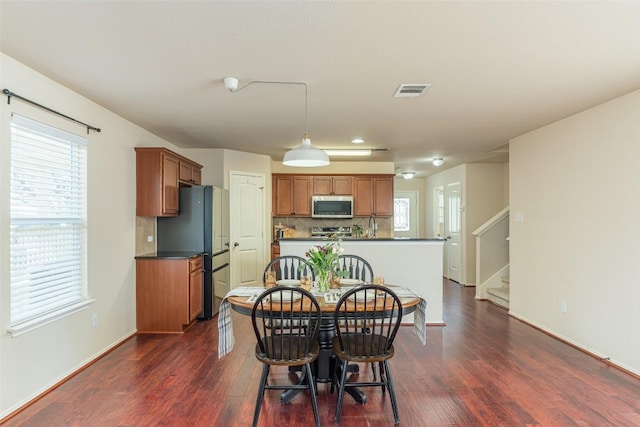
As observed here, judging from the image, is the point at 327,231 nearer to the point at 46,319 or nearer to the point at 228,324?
the point at 228,324

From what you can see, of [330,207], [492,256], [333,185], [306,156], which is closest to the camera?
[306,156]

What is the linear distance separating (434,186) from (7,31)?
8.27m

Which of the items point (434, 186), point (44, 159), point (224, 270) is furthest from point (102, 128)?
point (434, 186)

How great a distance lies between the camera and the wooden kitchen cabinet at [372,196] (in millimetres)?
6988

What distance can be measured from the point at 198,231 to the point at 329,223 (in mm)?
3101

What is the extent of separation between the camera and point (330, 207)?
6.87 m

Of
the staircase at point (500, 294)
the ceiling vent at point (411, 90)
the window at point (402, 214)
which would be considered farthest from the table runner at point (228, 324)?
the window at point (402, 214)

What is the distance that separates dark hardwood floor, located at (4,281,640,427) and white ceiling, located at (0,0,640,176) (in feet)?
8.00

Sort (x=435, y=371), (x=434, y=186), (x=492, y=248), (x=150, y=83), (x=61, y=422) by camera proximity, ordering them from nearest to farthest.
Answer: (x=61, y=422) < (x=150, y=83) < (x=435, y=371) < (x=492, y=248) < (x=434, y=186)

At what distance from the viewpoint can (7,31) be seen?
83.2 inches

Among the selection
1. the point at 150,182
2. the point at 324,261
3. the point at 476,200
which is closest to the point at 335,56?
the point at 324,261

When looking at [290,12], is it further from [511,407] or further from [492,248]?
[492,248]

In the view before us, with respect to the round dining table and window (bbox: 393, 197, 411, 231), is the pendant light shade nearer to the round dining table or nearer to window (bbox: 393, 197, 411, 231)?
the round dining table

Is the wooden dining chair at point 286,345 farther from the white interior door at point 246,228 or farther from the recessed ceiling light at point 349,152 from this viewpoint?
the recessed ceiling light at point 349,152
